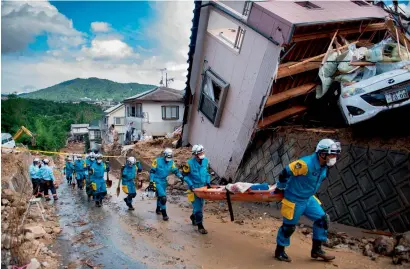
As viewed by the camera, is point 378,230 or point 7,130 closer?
point 378,230

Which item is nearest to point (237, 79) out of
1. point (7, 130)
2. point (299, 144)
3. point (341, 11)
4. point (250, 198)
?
point (299, 144)

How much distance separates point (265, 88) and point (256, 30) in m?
1.60

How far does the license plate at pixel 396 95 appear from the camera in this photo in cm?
676

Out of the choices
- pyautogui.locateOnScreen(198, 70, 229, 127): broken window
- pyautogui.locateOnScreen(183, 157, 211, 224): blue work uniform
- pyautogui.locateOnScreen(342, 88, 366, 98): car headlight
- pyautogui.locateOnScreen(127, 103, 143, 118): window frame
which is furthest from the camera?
pyautogui.locateOnScreen(127, 103, 143, 118): window frame

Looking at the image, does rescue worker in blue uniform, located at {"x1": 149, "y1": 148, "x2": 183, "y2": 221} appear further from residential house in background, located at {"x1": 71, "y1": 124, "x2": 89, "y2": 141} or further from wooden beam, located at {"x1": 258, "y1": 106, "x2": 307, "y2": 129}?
residential house in background, located at {"x1": 71, "y1": 124, "x2": 89, "y2": 141}

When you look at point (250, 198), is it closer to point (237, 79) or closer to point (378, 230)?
point (378, 230)

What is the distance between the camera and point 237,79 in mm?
9953

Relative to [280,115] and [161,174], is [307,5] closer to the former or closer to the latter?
[280,115]

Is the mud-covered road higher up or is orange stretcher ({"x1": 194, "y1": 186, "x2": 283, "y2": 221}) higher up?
orange stretcher ({"x1": 194, "y1": 186, "x2": 283, "y2": 221})

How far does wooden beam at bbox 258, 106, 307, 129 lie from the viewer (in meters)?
9.67

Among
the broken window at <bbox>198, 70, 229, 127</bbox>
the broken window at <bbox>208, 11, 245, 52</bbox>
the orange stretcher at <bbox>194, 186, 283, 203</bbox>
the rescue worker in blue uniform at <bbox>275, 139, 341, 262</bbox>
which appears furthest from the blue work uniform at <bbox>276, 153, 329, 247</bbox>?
the broken window at <bbox>208, 11, 245, 52</bbox>

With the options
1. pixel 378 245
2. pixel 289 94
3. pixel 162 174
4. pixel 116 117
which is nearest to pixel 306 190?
pixel 378 245

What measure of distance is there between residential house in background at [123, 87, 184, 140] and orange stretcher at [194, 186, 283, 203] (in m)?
24.8

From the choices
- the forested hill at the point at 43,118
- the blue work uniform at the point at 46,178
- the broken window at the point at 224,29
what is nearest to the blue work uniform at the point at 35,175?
the blue work uniform at the point at 46,178
